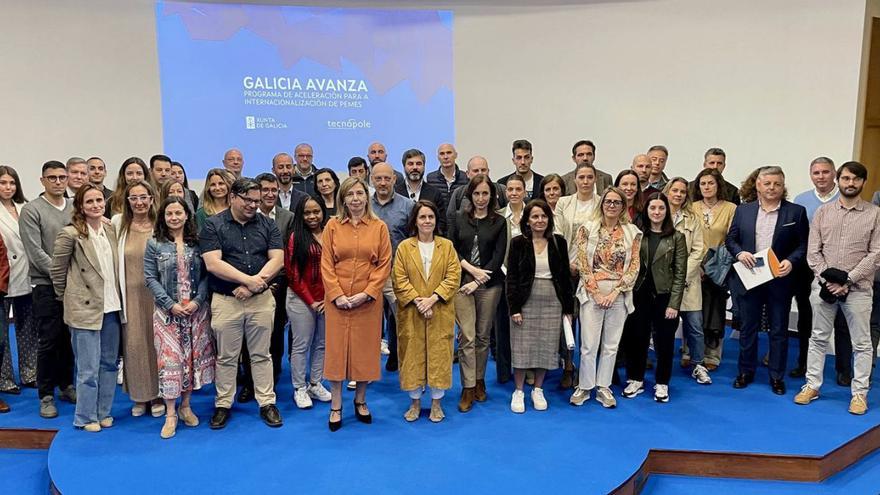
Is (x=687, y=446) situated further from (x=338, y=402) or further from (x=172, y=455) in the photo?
(x=172, y=455)

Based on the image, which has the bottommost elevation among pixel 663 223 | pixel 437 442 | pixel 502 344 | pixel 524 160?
pixel 437 442

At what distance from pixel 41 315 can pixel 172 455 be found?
1.37 m

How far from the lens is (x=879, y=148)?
6977 mm

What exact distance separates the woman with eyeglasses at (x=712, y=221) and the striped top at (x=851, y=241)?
25.2 inches

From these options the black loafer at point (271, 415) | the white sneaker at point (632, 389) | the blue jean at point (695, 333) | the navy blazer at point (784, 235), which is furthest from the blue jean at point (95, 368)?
the navy blazer at point (784, 235)

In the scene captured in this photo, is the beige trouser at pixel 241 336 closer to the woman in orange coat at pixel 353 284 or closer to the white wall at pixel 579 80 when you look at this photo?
the woman in orange coat at pixel 353 284

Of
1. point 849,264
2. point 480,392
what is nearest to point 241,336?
point 480,392

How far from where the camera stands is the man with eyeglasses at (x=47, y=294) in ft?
12.1

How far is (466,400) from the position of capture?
3.79 metres

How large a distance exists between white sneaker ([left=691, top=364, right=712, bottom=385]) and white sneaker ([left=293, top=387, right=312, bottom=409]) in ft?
9.08

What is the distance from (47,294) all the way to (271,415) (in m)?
1.63

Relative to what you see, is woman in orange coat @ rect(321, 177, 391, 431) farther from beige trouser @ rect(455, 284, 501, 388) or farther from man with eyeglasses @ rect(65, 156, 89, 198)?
man with eyeglasses @ rect(65, 156, 89, 198)

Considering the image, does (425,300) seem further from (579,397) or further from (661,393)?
(661,393)

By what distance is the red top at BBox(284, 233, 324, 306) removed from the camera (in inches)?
144
